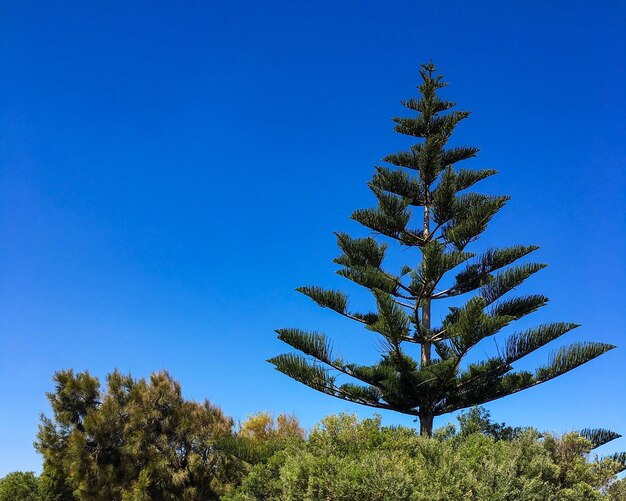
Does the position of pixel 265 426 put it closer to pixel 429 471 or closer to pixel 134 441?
pixel 134 441

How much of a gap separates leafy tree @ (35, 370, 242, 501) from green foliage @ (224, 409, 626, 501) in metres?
8.96

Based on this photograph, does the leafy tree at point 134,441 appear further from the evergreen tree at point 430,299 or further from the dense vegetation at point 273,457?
the evergreen tree at point 430,299

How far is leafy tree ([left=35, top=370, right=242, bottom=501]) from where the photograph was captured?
17031 millimetres

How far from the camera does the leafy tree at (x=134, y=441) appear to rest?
17.0m

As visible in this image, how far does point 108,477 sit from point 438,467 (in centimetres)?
1273

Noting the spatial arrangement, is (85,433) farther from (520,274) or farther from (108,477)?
(520,274)

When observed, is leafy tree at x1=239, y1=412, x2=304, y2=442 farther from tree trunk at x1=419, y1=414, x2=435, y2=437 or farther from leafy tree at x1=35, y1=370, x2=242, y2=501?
tree trunk at x1=419, y1=414, x2=435, y2=437

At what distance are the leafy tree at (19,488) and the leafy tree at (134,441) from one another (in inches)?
225

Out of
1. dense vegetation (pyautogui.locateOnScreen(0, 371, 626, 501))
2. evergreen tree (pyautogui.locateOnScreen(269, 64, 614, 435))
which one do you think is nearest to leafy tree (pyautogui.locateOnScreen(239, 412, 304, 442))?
dense vegetation (pyautogui.locateOnScreen(0, 371, 626, 501))

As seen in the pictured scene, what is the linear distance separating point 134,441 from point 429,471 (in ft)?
40.5

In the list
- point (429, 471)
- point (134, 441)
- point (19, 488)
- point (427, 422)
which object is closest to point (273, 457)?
point (429, 471)

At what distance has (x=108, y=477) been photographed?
55.9 feet

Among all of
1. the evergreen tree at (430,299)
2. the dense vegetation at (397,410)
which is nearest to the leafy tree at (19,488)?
the dense vegetation at (397,410)

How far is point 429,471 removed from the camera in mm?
7359
